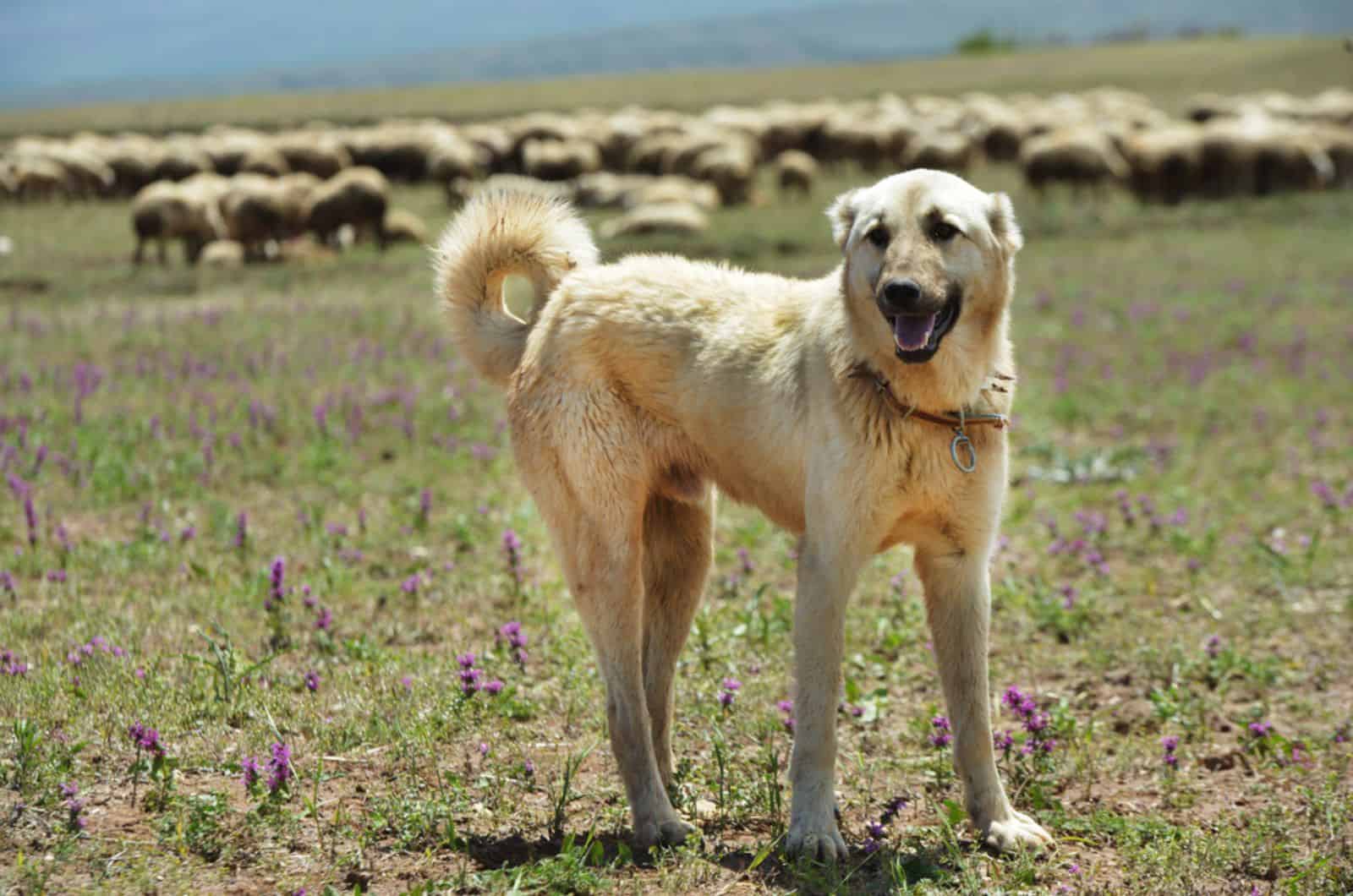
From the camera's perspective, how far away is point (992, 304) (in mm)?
4125

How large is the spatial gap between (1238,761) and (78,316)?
14281 millimetres

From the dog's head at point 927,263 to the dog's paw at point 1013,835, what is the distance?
1.51 meters

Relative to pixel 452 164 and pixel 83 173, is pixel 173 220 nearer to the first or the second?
pixel 452 164

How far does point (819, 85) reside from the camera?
286 feet

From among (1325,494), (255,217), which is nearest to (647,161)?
(255,217)

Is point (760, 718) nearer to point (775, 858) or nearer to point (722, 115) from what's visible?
point (775, 858)

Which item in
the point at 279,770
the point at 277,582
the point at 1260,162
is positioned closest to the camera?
the point at 279,770

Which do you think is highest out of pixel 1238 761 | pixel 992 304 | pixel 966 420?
pixel 992 304

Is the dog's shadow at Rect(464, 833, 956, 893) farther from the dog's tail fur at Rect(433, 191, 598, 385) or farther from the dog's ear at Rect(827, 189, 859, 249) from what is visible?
→ the dog's ear at Rect(827, 189, 859, 249)

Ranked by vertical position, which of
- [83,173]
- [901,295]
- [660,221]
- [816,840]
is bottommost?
[816,840]

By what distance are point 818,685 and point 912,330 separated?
1.10 metres

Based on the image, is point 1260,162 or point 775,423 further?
point 1260,162

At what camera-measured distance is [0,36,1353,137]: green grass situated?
69.7 metres

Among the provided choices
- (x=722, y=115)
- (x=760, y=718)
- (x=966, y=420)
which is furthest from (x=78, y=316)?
(x=722, y=115)
